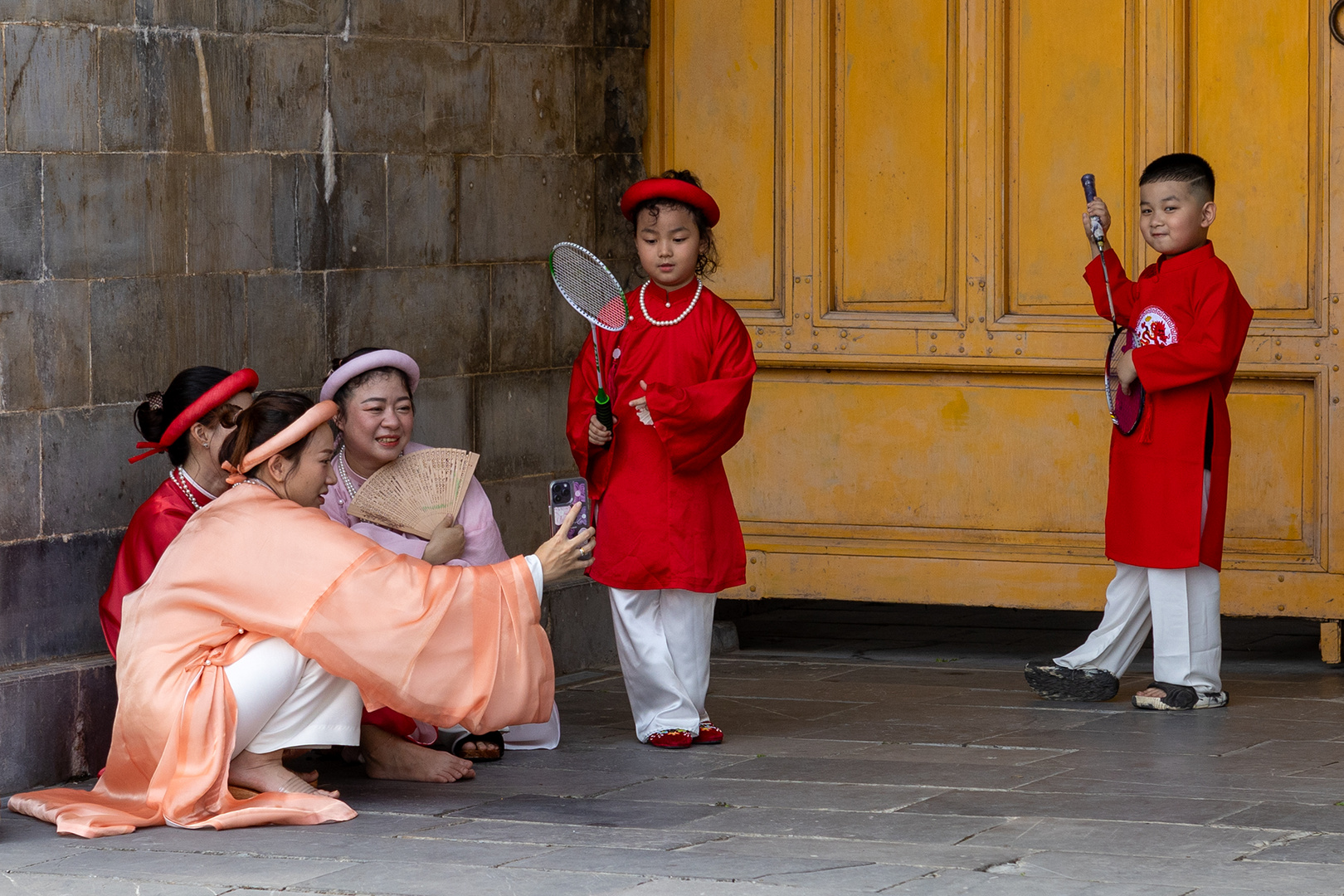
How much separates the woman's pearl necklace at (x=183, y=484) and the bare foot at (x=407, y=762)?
2.53ft

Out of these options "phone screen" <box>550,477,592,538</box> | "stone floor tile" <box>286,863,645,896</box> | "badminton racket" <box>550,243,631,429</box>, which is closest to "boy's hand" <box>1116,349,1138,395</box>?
"badminton racket" <box>550,243,631,429</box>

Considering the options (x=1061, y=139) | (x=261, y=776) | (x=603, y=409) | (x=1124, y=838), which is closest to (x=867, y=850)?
(x=1124, y=838)

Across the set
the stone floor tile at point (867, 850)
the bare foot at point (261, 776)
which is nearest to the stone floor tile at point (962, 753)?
Answer: the stone floor tile at point (867, 850)

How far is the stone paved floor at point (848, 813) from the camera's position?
4348 millimetres

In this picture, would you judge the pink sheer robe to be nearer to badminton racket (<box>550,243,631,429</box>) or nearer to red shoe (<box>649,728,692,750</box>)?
red shoe (<box>649,728,692,750</box>)

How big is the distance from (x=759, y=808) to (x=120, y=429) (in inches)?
85.3

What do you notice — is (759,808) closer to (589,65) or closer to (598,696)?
(598,696)

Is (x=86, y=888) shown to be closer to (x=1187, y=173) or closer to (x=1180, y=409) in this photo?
(x=1180, y=409)

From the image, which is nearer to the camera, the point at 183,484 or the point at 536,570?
the point at 536,570

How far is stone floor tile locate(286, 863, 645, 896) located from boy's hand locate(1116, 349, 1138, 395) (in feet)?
8.80

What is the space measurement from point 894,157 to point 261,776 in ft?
Result: 11.7

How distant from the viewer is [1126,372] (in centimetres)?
631

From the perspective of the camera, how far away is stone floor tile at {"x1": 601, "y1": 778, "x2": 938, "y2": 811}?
5.13 m

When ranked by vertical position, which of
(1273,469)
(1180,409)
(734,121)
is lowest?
(1273,469)
